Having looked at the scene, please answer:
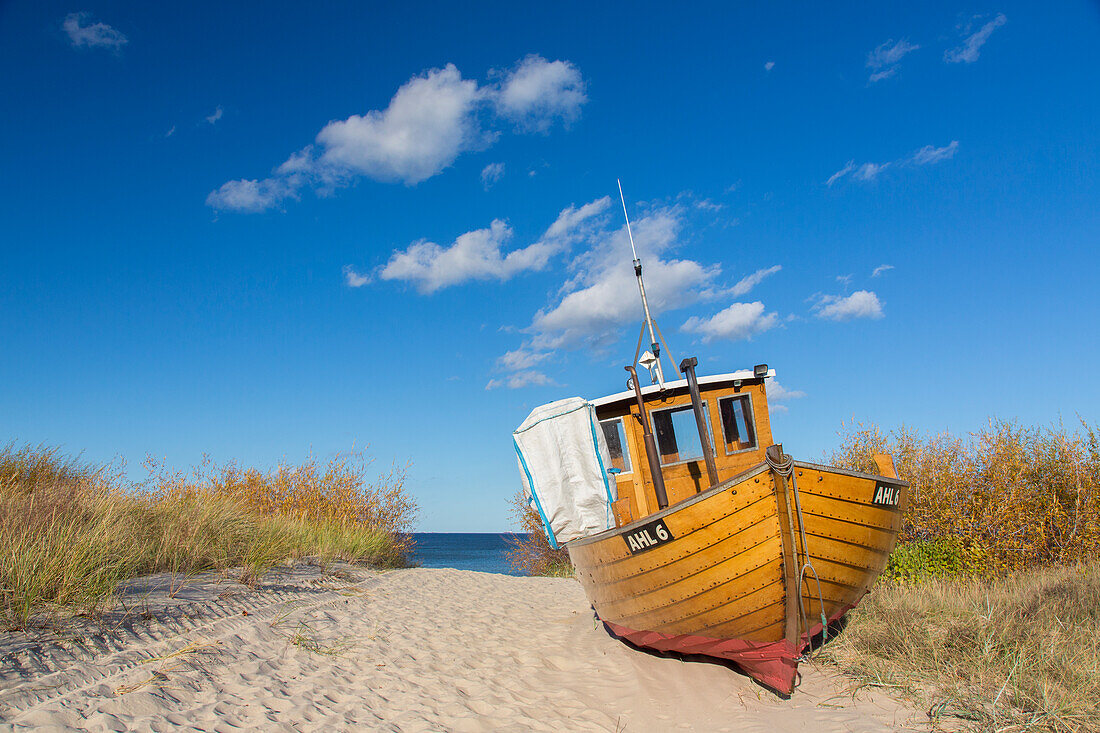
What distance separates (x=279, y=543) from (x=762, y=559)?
327 inches

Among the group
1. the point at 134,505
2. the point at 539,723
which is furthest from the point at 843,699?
the point at 134,505

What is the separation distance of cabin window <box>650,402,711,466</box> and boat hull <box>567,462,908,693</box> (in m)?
1.82

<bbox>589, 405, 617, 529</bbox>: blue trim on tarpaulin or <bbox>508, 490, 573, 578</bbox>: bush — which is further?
<bbox>508, 490, 573, 578</bbox>: bush

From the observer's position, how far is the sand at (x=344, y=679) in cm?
432

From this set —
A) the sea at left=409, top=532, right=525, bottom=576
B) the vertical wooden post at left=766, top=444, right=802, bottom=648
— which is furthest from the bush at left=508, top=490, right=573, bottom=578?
the vertical wooden post at left=766, top=444, right=802, bottom=648

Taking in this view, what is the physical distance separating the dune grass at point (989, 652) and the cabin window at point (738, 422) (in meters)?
2.39

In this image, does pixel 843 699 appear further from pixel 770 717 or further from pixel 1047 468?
pixel 1047 468

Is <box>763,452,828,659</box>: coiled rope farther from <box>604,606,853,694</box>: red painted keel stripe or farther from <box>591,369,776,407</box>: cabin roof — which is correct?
<box>591,369,776,407</box>: cabin roof

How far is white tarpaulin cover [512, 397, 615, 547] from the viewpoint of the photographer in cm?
685

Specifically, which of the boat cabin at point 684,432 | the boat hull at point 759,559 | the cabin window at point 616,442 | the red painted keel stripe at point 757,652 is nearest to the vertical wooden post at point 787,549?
the boat hull at point 759,559

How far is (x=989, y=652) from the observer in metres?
5.46

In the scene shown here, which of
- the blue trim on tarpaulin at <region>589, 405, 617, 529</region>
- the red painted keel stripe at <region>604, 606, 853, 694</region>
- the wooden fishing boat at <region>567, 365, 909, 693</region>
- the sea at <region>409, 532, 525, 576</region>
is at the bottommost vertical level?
the sea at <region>409, 532, 525, 576</region>

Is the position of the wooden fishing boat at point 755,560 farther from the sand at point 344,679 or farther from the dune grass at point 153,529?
the dune grass at point 153,529

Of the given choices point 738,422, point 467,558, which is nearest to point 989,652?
point 738,422
